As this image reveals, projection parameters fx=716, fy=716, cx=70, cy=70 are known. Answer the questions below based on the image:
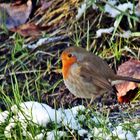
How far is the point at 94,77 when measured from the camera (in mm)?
4703

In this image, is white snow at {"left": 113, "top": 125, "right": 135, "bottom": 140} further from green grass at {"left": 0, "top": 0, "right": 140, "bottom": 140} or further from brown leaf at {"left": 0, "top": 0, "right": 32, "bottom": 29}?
brown leaf at {"left": 0, "top": 0, "right": 32, "bottom": 29}

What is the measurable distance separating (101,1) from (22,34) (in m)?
0.77

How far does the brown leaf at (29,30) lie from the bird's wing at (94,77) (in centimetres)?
138

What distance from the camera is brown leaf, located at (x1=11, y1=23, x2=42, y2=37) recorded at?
6.03 metres

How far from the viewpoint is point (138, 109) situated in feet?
15.1

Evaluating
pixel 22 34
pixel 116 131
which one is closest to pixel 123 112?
pixel 116 131

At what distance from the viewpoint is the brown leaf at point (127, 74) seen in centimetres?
490

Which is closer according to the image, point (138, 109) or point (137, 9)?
point (138, 109)

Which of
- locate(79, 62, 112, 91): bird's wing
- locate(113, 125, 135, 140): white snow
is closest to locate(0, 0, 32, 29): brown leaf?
locate(79, 62, 112, 91): bird's wing

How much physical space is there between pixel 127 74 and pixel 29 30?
133 cm

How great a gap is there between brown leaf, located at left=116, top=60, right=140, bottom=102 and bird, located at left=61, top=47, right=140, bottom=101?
0.19 m

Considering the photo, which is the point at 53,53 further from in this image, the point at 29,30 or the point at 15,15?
the point at 15,15

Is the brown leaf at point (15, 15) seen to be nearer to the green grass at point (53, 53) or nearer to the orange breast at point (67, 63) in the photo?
the green grass at point (53, 53)

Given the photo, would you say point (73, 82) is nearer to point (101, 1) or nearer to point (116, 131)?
point (116, 131)
